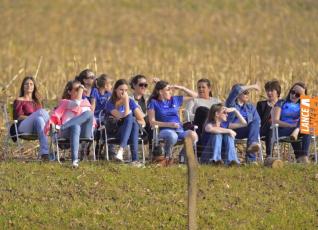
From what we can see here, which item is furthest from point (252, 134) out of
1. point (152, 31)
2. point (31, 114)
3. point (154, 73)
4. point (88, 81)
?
point (152, 31)

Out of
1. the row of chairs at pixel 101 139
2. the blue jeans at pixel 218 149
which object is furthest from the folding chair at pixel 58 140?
the blue jeans at pixel 218 149

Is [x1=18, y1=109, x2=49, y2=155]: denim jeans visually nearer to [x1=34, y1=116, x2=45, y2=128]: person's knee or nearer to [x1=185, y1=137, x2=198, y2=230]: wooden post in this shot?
[x1=34, y1=116, x2=45, y2=128]: person's knee

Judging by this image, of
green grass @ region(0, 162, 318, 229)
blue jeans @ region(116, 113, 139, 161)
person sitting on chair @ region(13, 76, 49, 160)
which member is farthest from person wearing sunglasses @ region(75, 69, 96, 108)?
green grass @ region(0, 162, 318, 229)

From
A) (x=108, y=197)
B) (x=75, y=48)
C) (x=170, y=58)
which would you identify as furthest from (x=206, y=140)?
(x=75, y=48)

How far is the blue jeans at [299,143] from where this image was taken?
17828mm

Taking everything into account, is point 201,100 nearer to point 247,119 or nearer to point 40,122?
point 247,119

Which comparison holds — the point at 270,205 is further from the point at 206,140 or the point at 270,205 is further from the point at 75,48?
the point at 75,48

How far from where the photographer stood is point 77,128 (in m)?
16.8

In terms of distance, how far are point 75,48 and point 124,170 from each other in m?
31.4

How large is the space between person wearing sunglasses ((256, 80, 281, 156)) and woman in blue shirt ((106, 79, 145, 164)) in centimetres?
193

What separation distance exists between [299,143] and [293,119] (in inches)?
14.0

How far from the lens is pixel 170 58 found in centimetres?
4006

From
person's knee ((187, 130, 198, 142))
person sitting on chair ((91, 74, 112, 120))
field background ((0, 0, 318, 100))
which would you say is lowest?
person's knee ((187, 130, 198, 142))

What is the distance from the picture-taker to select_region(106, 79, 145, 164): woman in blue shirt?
1712 cm
